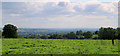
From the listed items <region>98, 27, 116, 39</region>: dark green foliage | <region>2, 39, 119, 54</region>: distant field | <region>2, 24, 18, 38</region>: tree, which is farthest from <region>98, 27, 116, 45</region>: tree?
<region>2, 24, 18, 38</region>: tree

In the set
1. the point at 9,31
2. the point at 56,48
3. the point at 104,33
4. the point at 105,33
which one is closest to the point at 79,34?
the point at 104,33

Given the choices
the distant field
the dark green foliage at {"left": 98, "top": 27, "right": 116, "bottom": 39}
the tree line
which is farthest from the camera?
the dark green foliage at {"left": 98, "top": 27, "right": 116, "bottom": 39}

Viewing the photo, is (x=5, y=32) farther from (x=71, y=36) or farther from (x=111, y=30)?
(x=111, y=30)

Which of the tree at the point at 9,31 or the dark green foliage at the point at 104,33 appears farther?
the tree at the point at 9,31

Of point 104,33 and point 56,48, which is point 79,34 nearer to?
point 104,33

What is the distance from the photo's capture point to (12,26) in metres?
40.7

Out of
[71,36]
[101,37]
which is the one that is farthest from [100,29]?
[71,36]

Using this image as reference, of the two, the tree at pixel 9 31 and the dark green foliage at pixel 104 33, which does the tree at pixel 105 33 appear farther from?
the tree at pixel 9 31

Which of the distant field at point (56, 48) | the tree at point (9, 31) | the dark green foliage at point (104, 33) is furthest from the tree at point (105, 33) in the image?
the tree at point (9, 31)

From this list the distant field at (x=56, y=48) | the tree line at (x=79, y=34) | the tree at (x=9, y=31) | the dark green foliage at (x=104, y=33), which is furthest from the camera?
the tree at (x=9, y=31)

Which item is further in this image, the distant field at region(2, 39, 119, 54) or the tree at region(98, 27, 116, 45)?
the tree at region(98, 27, 116, 45)

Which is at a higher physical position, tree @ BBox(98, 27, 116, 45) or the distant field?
tree @ BBox(98, 27, 116, 45)

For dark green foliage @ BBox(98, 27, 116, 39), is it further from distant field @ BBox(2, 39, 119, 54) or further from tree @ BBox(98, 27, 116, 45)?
distant field @ BBox(2, 39, 119, 54)

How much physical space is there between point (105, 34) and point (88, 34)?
7133 millimetres
